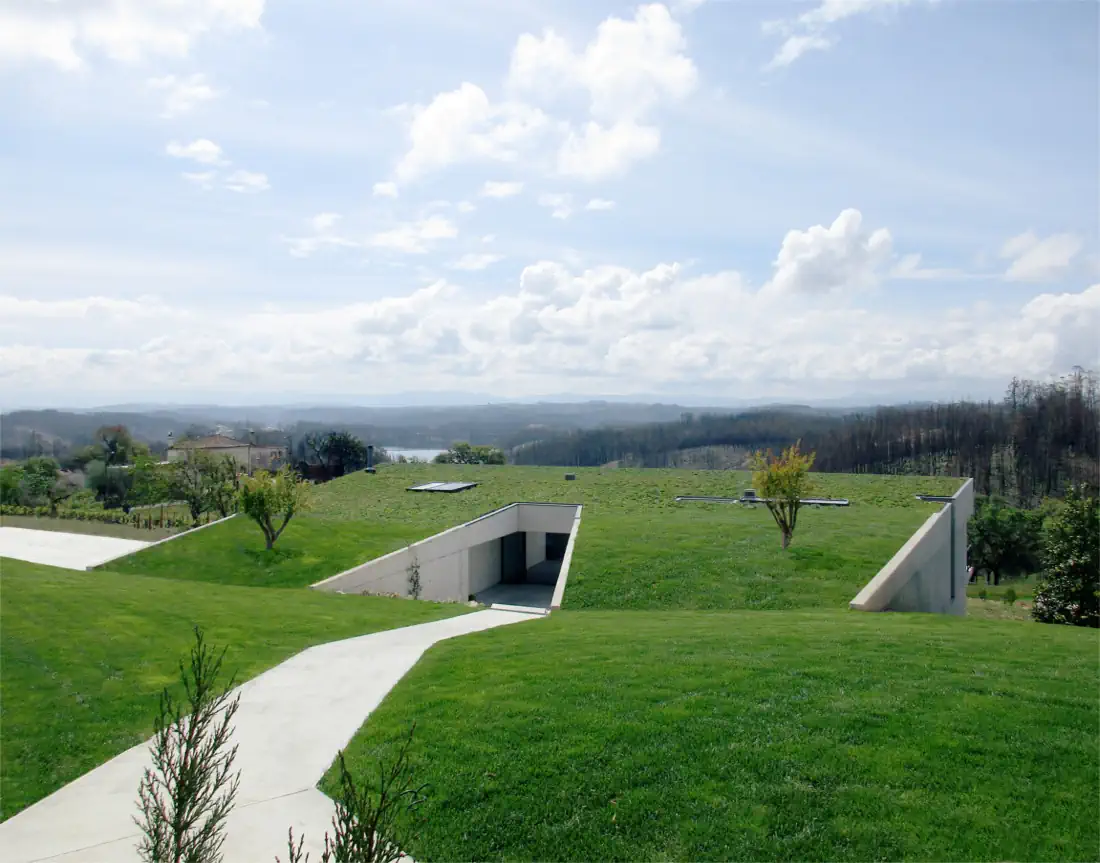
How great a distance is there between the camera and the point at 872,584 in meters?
15.9

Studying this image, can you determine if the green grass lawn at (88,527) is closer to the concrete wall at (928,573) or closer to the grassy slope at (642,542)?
the grassy slope at (642,542)

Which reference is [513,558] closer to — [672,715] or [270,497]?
[270,497]

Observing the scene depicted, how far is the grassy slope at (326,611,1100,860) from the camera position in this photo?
19.4 ft

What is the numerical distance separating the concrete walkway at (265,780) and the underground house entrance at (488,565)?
7350 millimetres

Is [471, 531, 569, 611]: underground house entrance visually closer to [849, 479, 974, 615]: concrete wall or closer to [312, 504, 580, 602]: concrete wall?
[312, 504, 580, 602]: concrete wall

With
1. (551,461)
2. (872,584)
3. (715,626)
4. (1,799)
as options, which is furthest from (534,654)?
(551,461)

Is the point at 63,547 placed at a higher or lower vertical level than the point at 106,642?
lower

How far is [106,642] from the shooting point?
1072 cm

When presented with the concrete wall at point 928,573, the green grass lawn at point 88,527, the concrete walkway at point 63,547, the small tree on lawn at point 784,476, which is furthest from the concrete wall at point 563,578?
the green grass lawn at point 88,527

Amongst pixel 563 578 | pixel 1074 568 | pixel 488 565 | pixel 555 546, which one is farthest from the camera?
pixel 555 546

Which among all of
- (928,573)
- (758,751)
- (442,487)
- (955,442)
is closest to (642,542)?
(928,573)

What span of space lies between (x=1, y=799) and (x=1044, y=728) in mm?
10685

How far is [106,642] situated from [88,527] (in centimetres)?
1895

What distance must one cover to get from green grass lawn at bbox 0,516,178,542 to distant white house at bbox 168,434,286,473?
282 inches
